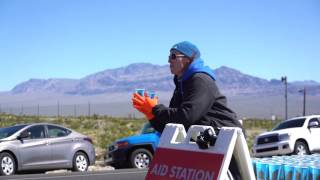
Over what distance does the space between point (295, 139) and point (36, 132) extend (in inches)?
348

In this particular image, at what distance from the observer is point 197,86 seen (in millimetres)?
4969

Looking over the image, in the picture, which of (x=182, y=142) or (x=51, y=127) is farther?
(x=51, y=127)

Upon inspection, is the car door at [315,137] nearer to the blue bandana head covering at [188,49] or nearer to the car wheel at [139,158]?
the car wheel at [139,158]

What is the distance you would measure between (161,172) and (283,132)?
1697 cm

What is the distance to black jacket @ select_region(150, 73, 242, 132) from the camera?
4.93 m

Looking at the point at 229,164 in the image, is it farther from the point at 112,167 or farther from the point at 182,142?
the point at 112,167

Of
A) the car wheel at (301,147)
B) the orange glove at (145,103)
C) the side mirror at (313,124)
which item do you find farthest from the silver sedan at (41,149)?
the orange glove at (145,103)

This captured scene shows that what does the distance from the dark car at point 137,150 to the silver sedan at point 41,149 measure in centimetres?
94

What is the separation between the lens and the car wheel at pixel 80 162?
1794 centimetres

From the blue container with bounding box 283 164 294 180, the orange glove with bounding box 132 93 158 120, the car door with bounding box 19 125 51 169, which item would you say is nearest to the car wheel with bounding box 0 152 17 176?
the car door with bounding box 19 125 51 169

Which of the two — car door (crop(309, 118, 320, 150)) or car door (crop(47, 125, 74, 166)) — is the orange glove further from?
car door (crop(309, 118, 320, 150))

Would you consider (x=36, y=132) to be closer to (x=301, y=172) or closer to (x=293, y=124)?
(x=293, y=124)

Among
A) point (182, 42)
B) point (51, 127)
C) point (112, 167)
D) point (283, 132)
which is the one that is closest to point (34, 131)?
point (51, 127)

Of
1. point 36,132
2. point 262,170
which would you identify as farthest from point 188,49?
point 36,132
